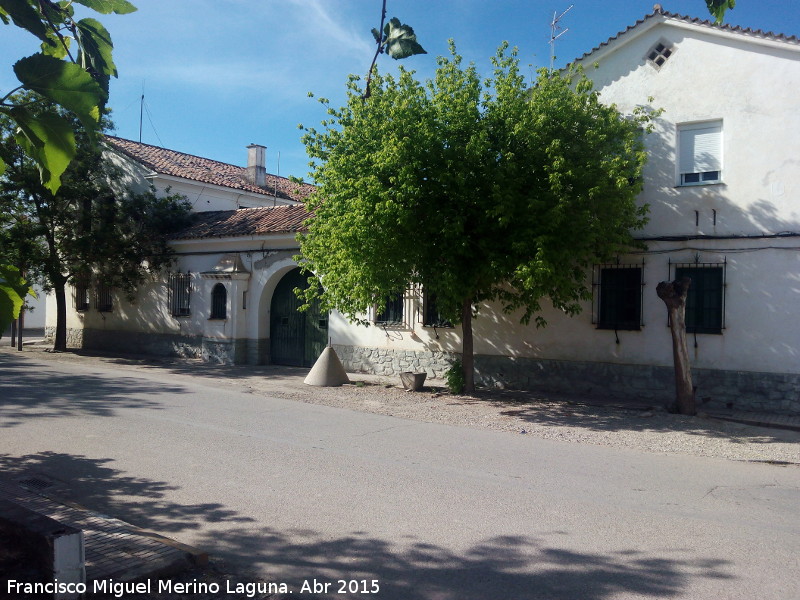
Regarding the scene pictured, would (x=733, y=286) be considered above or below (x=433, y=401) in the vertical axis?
above

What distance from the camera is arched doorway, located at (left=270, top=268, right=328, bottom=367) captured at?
705 inches

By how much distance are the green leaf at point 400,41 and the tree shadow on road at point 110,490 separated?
982cm

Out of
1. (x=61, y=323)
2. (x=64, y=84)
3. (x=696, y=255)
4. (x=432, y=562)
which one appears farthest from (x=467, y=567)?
(x=61, y=323)

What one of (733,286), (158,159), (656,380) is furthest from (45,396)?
(158,159)

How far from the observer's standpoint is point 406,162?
11.1 m

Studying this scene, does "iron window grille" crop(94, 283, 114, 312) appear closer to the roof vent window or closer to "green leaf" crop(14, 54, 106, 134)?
the roof vent window

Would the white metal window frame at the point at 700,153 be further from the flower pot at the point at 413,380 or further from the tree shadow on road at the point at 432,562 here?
the tree shadow on road at the point at 432,562

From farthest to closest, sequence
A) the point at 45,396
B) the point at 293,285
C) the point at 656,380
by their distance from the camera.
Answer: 1. the point at 293,285
2. the point at 656,380
3. the point at 45,396

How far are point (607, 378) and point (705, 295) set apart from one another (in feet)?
8.05

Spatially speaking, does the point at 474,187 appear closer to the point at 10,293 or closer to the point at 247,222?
the point at 10,293

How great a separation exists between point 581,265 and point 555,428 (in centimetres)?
339

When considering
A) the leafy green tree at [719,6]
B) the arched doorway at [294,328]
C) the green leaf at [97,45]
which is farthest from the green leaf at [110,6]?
the arched doorway at [294,328]

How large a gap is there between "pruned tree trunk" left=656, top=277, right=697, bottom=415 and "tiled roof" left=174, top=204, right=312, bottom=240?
9.30 meters

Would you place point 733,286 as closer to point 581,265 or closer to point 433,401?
point 581,265
